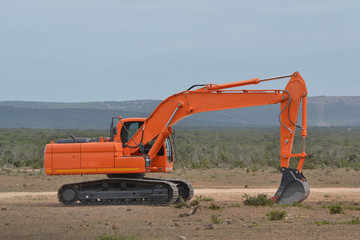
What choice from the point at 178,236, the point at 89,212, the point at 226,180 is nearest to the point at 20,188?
the point at 226,180

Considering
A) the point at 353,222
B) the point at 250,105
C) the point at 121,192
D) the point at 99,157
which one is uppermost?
the point at 250,105

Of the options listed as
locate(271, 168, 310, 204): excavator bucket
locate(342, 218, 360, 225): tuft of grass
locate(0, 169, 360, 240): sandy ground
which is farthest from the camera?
locate(271, 168, 310, 204): excavator bucket

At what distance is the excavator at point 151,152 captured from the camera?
21781 millimetres

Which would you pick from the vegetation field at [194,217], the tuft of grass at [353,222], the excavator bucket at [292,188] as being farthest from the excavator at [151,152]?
the tuft of grass at [353,222]

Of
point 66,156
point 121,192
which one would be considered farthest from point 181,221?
point 66,156

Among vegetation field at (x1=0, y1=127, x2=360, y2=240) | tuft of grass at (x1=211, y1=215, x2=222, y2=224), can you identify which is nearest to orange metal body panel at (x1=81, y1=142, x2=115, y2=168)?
vegetation field at (x1=0, y1=127, x2=360, y2=240)

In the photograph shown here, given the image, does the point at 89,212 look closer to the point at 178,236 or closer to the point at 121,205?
the point at 121,205

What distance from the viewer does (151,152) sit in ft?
75.2

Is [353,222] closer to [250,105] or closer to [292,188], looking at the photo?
[292,188]

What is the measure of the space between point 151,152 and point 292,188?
15.7ft

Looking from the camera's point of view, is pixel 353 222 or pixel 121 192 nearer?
pixel 353 222

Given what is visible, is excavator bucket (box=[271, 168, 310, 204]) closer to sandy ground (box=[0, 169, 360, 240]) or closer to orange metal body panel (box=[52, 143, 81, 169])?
sandy ground (box=[0, 169, 360, 240])

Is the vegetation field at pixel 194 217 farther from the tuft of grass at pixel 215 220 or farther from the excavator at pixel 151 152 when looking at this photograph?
the excavator at pixel 151 152

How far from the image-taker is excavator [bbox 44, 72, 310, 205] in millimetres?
21781
